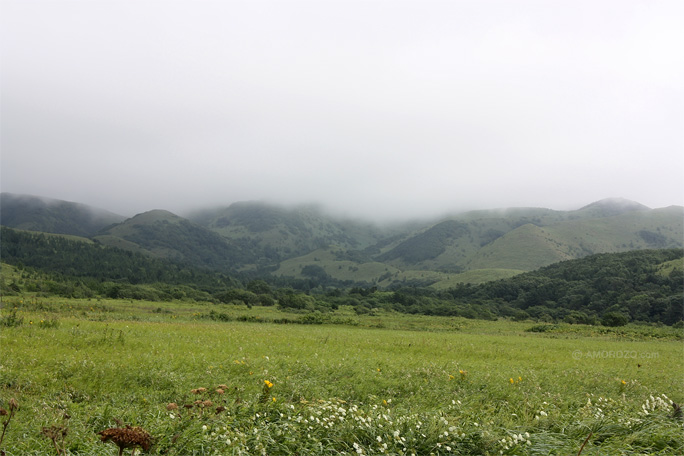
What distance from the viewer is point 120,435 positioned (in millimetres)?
3861

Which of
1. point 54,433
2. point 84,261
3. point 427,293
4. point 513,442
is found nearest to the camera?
point 54,433

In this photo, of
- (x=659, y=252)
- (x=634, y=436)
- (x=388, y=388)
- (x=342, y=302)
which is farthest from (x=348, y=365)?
(x=659, y=252)

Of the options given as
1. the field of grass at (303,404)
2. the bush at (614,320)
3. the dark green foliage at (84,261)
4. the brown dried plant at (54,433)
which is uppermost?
the brown dried plant at (54,433)

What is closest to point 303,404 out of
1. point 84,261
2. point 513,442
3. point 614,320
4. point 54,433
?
point 513,442

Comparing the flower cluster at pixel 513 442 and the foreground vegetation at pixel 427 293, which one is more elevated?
the flower cluster at pixel 513 442

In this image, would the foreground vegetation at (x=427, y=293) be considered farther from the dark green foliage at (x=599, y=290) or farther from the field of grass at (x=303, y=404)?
the field of grass at (x=303, y=404)

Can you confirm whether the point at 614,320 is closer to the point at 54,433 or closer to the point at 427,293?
the point at 427,293

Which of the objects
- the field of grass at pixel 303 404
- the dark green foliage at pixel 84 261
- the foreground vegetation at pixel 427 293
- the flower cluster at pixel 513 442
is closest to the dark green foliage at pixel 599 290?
the foreground vegetation at pixel 427 293

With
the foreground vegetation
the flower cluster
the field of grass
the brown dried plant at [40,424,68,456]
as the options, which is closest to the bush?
the foreground vegetation

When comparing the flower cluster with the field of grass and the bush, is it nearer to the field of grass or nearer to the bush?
the field of grass

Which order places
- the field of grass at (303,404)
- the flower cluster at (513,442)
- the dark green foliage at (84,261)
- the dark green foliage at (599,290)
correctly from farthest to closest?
the dark green foliage at (84,261) < the dark green foliage at (599,290) < the flower cluster at (513,442) < the field of grass at (303,404)

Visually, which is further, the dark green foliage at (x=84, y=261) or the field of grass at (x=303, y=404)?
the dark green foliage at (x=84, y=261)

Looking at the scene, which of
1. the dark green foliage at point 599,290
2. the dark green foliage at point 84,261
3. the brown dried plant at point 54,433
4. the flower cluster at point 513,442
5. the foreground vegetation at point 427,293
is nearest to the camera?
the brown dried plant at point 54,433

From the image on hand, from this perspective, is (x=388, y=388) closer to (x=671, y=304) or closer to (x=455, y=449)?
(x=455, y=449)
